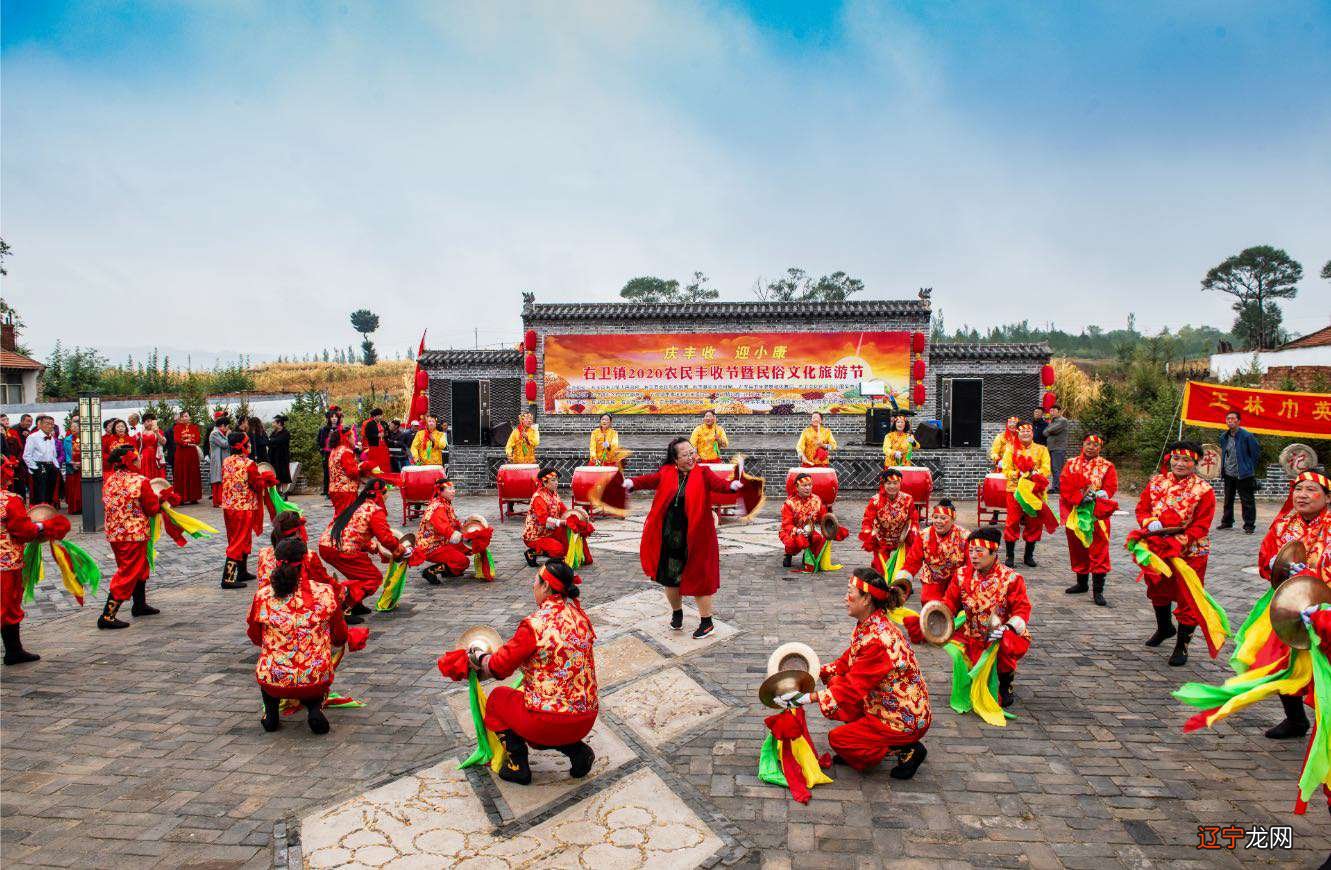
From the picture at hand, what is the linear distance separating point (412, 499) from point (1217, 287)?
139 feet

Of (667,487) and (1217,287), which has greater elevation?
(1217,287)

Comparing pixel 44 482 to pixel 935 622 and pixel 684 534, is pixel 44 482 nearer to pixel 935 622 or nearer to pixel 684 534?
pixel 684 534

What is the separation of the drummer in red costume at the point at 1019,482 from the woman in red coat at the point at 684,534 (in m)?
3.93

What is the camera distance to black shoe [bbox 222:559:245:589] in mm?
8172

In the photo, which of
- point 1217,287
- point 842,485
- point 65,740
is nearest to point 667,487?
point 65,740

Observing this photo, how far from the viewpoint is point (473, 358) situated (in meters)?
19.5

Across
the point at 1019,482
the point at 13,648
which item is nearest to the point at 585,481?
the point at 1019,482

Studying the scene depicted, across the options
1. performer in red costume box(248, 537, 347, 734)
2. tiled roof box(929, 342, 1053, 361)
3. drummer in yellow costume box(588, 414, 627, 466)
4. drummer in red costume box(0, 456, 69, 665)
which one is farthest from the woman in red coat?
tiled roof box(929, 342, 1053, 361)

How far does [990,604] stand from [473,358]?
16439 millimetres

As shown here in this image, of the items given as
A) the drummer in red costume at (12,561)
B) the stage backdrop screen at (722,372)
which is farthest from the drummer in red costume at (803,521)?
the stage backdrop screen at (722,372)

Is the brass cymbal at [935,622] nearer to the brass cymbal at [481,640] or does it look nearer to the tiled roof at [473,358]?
the brass cymbal at [481,640]

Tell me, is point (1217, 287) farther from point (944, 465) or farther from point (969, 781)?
point (969, 781)

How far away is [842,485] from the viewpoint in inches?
619

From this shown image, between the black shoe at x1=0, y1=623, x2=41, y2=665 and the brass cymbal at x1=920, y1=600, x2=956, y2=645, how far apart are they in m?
6.35
